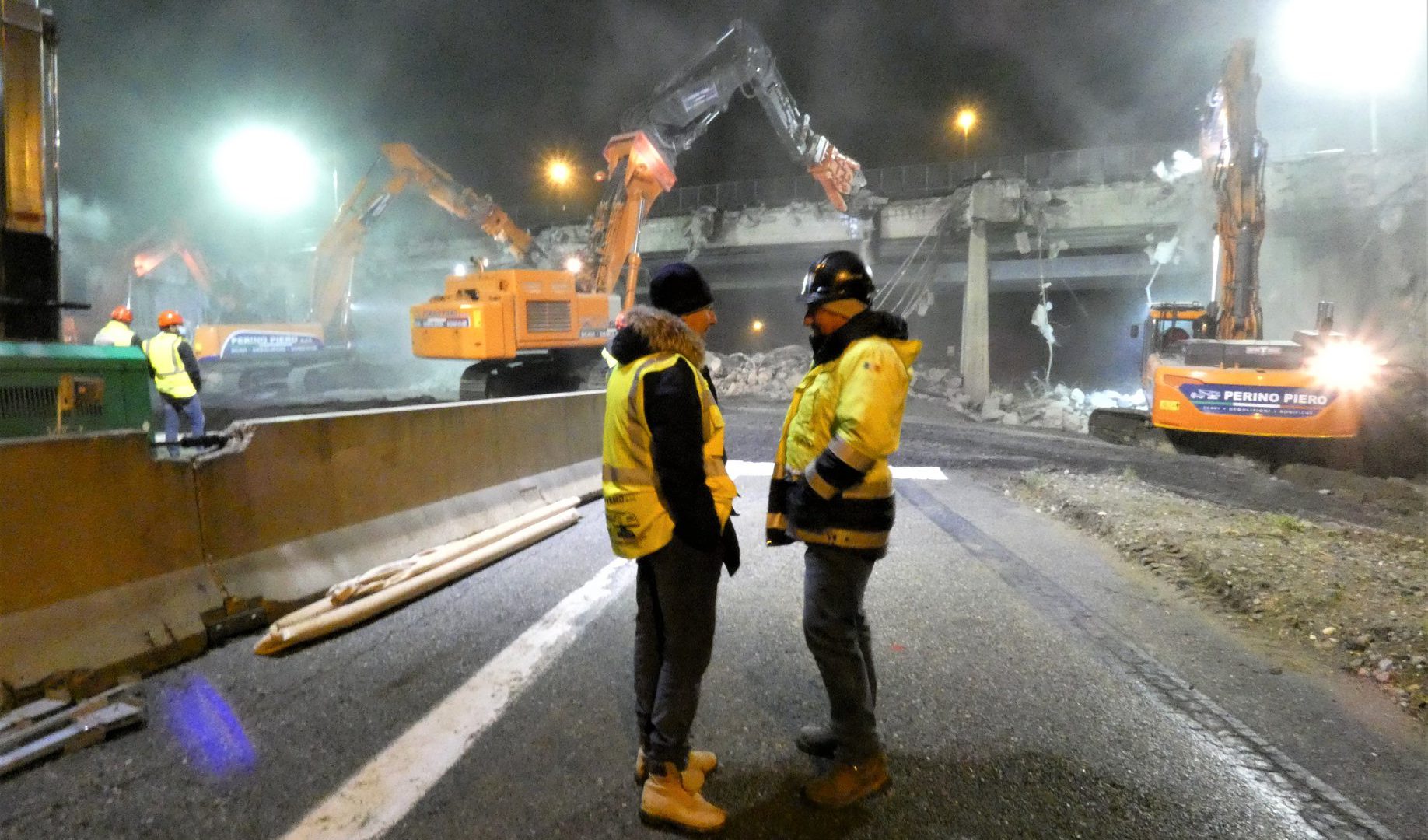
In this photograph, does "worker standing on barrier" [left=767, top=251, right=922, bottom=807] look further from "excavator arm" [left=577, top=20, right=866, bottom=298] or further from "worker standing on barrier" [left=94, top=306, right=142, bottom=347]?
"excavator arm" [left=577, top=20, right=866, bottom=298]

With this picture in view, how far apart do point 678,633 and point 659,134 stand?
13575mm

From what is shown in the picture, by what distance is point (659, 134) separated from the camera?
1436cm

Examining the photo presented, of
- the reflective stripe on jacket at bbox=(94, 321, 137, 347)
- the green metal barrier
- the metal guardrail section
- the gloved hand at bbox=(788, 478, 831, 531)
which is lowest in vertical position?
the gloved hand at bbox=(788, 478, 831, 531)

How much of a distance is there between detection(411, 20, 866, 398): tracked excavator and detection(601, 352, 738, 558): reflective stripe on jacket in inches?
396

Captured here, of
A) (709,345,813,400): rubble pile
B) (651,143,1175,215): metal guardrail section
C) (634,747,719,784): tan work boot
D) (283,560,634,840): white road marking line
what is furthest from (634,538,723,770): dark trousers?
(651,143,1175,215): metal guardrail section

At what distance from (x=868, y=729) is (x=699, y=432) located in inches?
48.3

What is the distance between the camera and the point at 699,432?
2.35 meters

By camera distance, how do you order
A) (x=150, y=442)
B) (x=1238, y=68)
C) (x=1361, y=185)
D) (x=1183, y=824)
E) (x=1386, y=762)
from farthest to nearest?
1. (x=1361, y=185)
2. (x=1238, y=68)
3. (x=150, y=442)
4. (x=1386, y=762)
5. (x=1183, y=824)

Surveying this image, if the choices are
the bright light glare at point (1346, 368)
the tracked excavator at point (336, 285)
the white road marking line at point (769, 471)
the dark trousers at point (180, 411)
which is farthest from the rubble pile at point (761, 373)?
the dark trousers at point (180, 411)

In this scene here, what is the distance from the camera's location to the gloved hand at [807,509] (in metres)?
2.53

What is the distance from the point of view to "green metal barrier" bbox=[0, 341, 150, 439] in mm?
4328

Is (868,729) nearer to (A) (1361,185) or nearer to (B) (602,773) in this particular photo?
(B) (602,773)

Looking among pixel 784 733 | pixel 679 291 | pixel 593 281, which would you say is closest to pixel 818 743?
pixel 784 733

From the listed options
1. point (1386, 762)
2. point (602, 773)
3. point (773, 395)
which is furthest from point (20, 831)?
point (773, 395)
